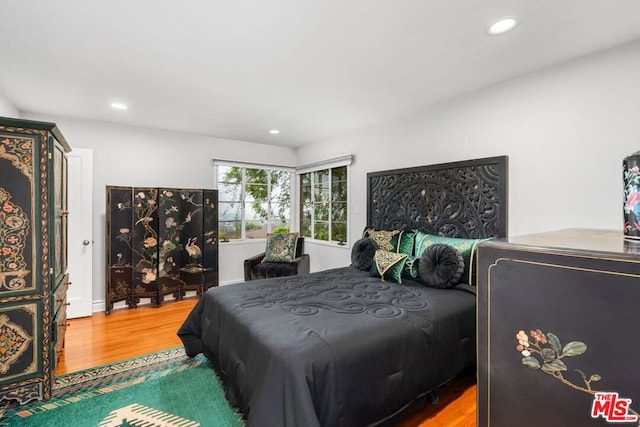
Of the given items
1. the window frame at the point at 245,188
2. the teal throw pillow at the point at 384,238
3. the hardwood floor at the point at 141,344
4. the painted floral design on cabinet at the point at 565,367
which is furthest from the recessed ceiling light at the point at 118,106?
the painted floral design on cabinet at the point at 565,367

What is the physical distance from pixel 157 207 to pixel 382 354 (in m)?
3.54

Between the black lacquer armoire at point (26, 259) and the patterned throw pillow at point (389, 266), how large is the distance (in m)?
2.60

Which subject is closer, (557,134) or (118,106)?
(557,134)

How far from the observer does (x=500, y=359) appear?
96 cm

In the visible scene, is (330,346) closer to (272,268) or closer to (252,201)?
(272,268)

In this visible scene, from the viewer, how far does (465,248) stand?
105 inches

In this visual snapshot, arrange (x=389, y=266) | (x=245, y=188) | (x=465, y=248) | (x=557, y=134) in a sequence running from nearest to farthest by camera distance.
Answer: (x=557, y=134), (x=465, y=248), (x=389, y=266), (x=245, y=188)

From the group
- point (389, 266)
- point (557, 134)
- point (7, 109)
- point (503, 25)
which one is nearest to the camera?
point (503, 25)

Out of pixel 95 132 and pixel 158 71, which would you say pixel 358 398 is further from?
pixel 95 132

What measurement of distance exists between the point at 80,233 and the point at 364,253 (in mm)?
3476

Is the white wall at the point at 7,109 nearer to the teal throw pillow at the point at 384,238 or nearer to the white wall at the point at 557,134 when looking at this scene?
the teal throw pillow at the point at 384,238

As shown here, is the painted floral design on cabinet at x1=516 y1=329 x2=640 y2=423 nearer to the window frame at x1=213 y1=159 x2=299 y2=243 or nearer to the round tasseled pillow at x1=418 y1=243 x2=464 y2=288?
the round tasseled pillow at x1=418 y1=243 x2=464 y2=288

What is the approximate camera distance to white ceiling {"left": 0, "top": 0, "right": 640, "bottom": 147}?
1710 mm

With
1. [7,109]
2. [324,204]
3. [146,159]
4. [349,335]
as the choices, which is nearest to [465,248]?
[349,335]
